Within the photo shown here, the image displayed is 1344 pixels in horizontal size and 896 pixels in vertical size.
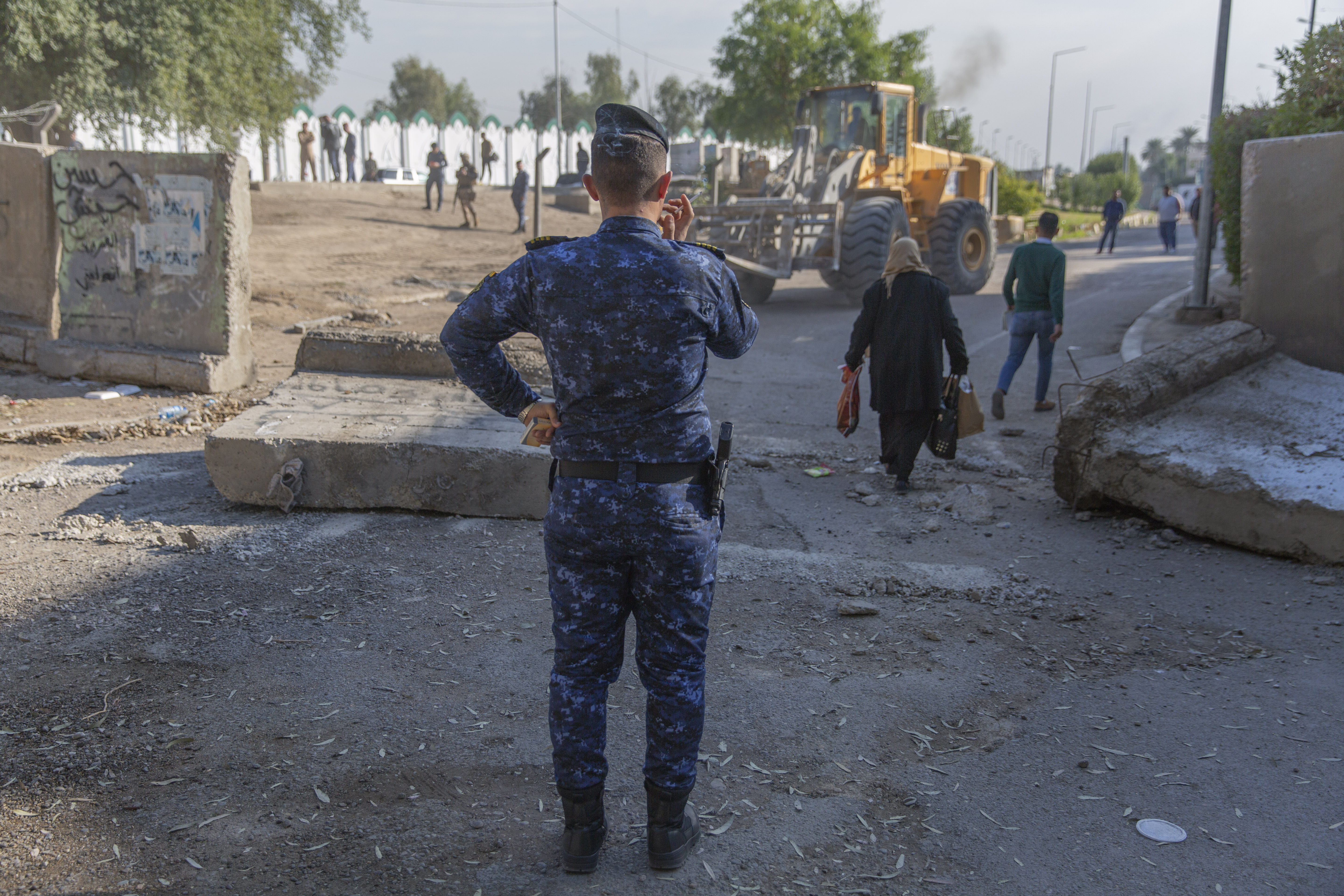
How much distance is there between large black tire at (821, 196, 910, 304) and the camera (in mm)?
11859

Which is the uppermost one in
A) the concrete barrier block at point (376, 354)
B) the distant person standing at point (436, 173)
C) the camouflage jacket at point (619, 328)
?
the distant person standing at point (436, 173)

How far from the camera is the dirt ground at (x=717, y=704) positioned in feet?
7.80

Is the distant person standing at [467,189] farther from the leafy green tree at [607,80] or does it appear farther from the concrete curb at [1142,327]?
the leafy green tree at [607,80]

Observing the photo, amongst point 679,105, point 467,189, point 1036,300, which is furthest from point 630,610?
point 679,105

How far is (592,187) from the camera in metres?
2.28

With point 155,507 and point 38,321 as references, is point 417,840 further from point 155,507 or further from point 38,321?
point 38,321

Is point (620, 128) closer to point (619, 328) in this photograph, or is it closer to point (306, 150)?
point (619, 328)

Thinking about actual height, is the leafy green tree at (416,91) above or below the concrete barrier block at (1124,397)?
above

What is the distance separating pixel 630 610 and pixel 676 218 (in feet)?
3.16

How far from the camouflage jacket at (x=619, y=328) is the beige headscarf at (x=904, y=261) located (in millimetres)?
3637

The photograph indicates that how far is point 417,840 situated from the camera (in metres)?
2.40

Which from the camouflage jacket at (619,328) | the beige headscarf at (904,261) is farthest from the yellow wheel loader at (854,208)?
the camouflage jacket at (619,328)

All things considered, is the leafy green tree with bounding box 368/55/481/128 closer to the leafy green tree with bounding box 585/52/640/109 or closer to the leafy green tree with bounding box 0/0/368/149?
the leafy green tree with bounding box 585/52/640/109

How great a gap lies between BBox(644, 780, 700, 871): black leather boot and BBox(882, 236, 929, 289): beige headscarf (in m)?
4.03
